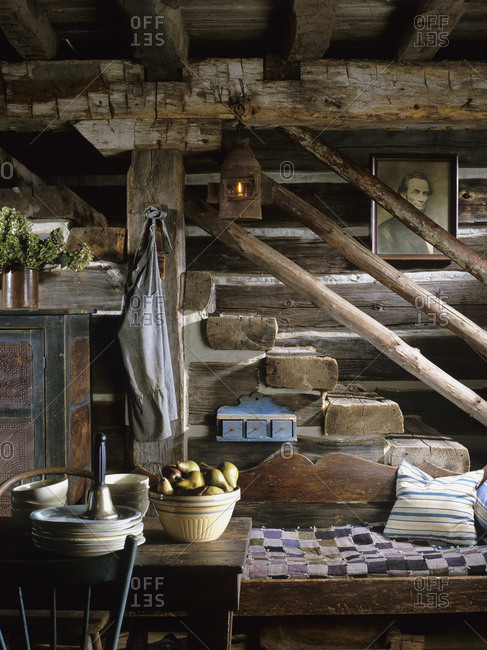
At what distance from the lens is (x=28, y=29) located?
3.12 meters

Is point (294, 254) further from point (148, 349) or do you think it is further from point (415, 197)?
point (148, 349)

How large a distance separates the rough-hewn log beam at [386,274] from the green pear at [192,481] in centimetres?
234

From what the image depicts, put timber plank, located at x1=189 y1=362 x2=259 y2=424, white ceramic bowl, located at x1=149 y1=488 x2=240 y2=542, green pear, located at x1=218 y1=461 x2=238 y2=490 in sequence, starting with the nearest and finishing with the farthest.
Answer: white ceramic bowl, located at x1=149 y1=488 x2=240 y2=542, green pear, located at x1=218 y1=461 x2=238 y2=490, timber plank, located at x1=189 y1=362 x2=259 y2=424

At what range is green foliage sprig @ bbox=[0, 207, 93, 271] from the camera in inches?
137

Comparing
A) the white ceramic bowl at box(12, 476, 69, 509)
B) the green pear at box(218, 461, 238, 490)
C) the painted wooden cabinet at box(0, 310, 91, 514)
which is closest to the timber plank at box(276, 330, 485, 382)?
the painted wooden cabinet at box(0, 310, 91, 514)

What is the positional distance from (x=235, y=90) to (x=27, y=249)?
5.43 ft

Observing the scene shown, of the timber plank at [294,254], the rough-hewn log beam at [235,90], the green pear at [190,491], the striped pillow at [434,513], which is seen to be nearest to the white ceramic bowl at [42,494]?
the green pear at [190,491]

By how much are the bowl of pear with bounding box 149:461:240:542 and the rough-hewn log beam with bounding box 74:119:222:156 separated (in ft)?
7.18

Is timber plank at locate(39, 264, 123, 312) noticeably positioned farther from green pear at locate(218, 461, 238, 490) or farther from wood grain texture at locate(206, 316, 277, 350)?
green pear at locate(218, 461, 238, 490)

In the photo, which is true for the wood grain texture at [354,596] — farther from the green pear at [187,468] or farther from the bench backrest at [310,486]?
→ the green pear at [187,468]

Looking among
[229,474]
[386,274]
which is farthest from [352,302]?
[229,474]

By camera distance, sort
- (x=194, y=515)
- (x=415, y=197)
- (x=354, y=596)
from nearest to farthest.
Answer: (x=194, y=515), (x=354, y=596), (x=415, y=197)

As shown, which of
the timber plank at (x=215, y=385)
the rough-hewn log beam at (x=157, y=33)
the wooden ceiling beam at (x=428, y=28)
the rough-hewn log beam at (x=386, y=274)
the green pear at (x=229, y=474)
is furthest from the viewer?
the rough-hewn log beam at (x=386, y=274)

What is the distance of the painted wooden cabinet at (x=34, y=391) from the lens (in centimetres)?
345
